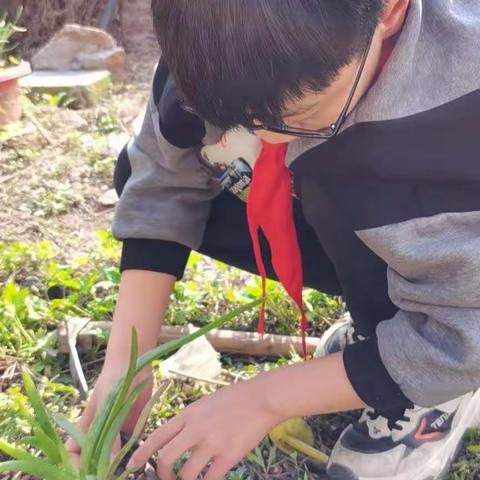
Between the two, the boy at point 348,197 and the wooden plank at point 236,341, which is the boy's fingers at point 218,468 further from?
the wooden plank at point 236,341

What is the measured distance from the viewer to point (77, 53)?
3535 millimetres

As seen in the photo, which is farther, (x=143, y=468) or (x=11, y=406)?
(x=11, y=406)

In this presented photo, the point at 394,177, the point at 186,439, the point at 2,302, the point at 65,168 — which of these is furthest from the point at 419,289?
the point at 65,168

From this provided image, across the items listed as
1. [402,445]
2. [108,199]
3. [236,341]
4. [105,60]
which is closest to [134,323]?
[236,341]

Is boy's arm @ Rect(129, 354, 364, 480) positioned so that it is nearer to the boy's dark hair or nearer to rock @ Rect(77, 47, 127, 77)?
the boy's dark hair

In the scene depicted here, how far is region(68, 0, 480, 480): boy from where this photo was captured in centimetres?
89

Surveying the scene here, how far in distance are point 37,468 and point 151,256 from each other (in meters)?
0.48

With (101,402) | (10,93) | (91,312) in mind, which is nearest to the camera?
(101,402)

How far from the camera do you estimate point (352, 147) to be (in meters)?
1.06

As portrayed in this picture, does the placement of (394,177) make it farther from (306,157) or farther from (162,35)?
(162,35)

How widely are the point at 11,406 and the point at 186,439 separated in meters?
0.43

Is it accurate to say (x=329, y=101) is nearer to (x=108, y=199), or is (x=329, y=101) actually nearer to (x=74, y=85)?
(x=108, y=199)

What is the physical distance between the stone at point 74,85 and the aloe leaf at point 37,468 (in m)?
2.07

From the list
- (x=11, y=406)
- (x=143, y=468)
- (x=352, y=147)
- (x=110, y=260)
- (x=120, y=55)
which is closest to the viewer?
(x=352, y=147)
